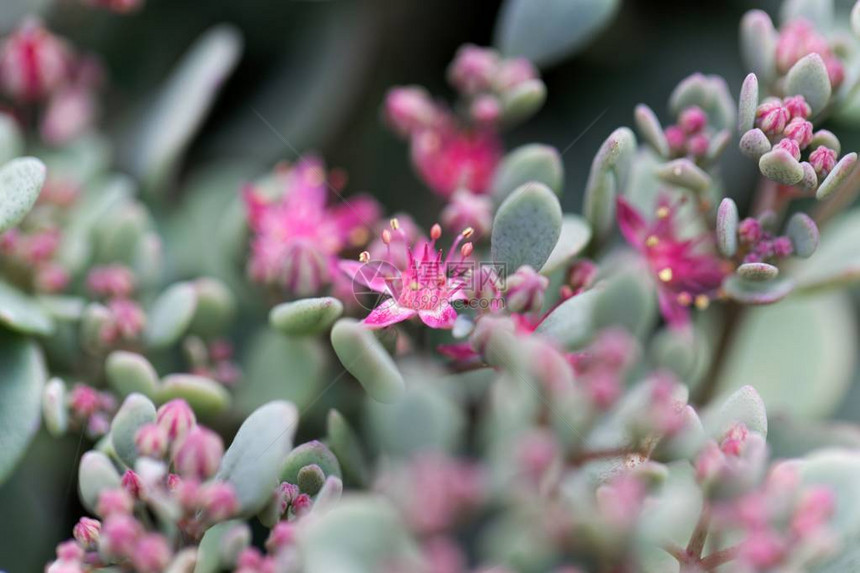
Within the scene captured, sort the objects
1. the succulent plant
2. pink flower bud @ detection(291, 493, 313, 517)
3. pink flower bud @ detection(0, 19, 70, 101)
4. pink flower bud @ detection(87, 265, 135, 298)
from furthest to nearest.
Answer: pink flower bud @ detection(0, 19, 70, 101)
pink flower bud @ detection(87, 265, 135, 298)
pink flower bud @ detection(291, 493, 313, 517)
the succulent plant

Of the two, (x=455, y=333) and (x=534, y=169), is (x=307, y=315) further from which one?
(x=534, y=169)

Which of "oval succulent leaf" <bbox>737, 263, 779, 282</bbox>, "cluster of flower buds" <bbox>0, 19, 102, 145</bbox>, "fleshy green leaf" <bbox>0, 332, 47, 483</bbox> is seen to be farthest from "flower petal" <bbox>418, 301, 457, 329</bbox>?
"cluster of flower buds" <bbox>0, 19, 102, 145</bbox>

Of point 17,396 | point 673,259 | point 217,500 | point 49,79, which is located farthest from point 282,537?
point 49,79

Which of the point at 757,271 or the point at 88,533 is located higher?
the point at 757,271

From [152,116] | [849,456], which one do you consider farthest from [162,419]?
[152,116]

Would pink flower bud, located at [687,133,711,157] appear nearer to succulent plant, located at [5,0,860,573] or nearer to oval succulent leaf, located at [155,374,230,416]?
succulent plant, located at [5,0,860,573]

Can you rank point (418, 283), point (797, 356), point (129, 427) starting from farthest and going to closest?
point (797, 356) < point (418, 283) < point (129, 427)

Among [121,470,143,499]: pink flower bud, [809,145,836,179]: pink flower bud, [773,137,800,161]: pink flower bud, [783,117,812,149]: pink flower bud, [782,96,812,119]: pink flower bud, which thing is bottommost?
[121,470,143,499]: pink flower bud
